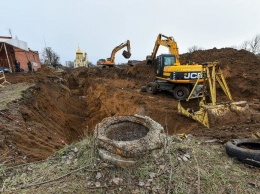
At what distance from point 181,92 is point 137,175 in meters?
8.43

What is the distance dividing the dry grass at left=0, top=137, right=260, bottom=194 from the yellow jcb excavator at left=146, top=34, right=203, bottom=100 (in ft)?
23.0

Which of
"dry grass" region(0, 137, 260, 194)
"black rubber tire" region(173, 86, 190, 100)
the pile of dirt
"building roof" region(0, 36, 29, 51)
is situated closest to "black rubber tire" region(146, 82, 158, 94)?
"black rubber tire" region(173, 86, 190, 100)

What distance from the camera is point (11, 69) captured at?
1912 centimetres

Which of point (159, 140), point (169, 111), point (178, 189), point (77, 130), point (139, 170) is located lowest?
point (77, 130)

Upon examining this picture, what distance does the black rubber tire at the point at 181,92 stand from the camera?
416 inches

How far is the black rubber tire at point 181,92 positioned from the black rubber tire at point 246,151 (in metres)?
6.69

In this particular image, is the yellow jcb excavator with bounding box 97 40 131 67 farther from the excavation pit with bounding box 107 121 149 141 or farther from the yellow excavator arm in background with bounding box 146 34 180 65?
the excavation pit with bounding box 107 121 149 141

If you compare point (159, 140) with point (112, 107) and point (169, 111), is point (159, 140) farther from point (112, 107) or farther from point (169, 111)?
point (112, 107)

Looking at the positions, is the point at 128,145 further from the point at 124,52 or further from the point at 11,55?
the point at 11,55

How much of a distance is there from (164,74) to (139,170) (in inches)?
345

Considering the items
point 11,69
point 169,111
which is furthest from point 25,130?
point 11,69

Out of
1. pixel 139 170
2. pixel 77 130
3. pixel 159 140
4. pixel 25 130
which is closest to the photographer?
pixel 139 170

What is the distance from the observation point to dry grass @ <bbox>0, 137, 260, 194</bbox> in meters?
2.81

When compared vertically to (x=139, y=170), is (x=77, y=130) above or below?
below
